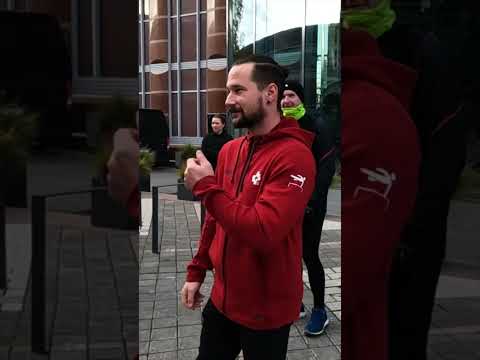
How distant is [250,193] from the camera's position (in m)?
1.46

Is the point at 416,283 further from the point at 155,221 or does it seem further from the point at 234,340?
the point at 155,221

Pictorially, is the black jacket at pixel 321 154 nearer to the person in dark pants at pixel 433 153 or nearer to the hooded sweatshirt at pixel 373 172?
the hooded sweatshirt at pixel 373 172

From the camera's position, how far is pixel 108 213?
1.46 m

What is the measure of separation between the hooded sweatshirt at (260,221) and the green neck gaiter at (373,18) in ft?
1.21

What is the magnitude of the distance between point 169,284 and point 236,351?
354 mm

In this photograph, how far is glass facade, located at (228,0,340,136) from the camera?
1.67 metres

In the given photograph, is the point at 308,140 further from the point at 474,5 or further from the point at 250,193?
the point at 474,5

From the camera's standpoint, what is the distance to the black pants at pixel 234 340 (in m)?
1.50

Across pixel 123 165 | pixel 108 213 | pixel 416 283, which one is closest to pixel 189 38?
pixel 123 165

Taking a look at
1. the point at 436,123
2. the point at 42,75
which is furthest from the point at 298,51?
the point at 42,75

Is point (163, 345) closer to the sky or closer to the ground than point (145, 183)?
closer to the ground

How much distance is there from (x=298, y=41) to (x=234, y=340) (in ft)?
2.99

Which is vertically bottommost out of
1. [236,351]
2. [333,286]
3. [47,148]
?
[236,351]

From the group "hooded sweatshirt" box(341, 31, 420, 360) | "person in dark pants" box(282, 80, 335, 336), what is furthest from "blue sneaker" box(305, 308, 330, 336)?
"hooded sweatshirt" box(341, 31, 420, 360)
